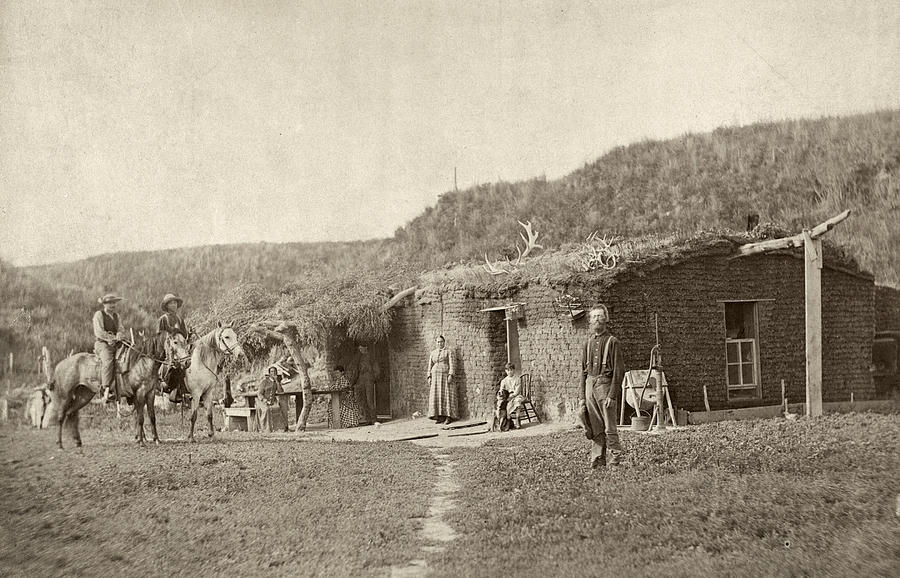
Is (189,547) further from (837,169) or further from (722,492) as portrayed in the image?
(837,169)

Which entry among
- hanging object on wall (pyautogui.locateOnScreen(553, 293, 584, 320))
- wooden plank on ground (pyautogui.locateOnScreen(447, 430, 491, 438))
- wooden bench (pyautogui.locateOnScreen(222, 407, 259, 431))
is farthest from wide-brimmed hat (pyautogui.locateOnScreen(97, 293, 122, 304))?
hanging object on wall (pyautogui.locateOnScreen(553, 293, 584, 320))

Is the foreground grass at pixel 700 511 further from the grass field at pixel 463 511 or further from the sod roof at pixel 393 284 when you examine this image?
the sod roof at pixel 393 284

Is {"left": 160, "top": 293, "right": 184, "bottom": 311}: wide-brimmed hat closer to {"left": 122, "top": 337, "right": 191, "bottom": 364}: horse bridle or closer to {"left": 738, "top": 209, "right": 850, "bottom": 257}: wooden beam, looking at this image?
{"left": 122, "top": 337, "right": 191, "bottom": 364}: horse bridle

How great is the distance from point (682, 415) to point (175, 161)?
25.2 feet

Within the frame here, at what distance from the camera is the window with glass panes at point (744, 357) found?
11539mm

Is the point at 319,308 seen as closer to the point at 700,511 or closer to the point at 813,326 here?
the point at 813,326

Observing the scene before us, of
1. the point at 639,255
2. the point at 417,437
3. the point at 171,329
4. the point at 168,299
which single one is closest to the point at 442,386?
the point at 417,437

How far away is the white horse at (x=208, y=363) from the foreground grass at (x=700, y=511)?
3128mm

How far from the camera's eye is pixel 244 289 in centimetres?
867

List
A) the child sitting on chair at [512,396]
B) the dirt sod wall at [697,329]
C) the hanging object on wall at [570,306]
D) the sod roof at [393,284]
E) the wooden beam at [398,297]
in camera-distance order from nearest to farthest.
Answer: the sod roof at [393,284]
the dirt sod wall at [697,329]
the hanging object on wall at [570,306]
the child sitting on chair at [512,396]
the wooden beam at [398,297]

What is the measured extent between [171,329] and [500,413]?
6.31 meters

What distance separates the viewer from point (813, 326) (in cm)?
904

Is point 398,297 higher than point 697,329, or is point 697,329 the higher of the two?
point 398,297

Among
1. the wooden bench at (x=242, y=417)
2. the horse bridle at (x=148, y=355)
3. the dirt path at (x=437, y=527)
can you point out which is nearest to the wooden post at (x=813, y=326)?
the dirt path at (x=437, y=527)
